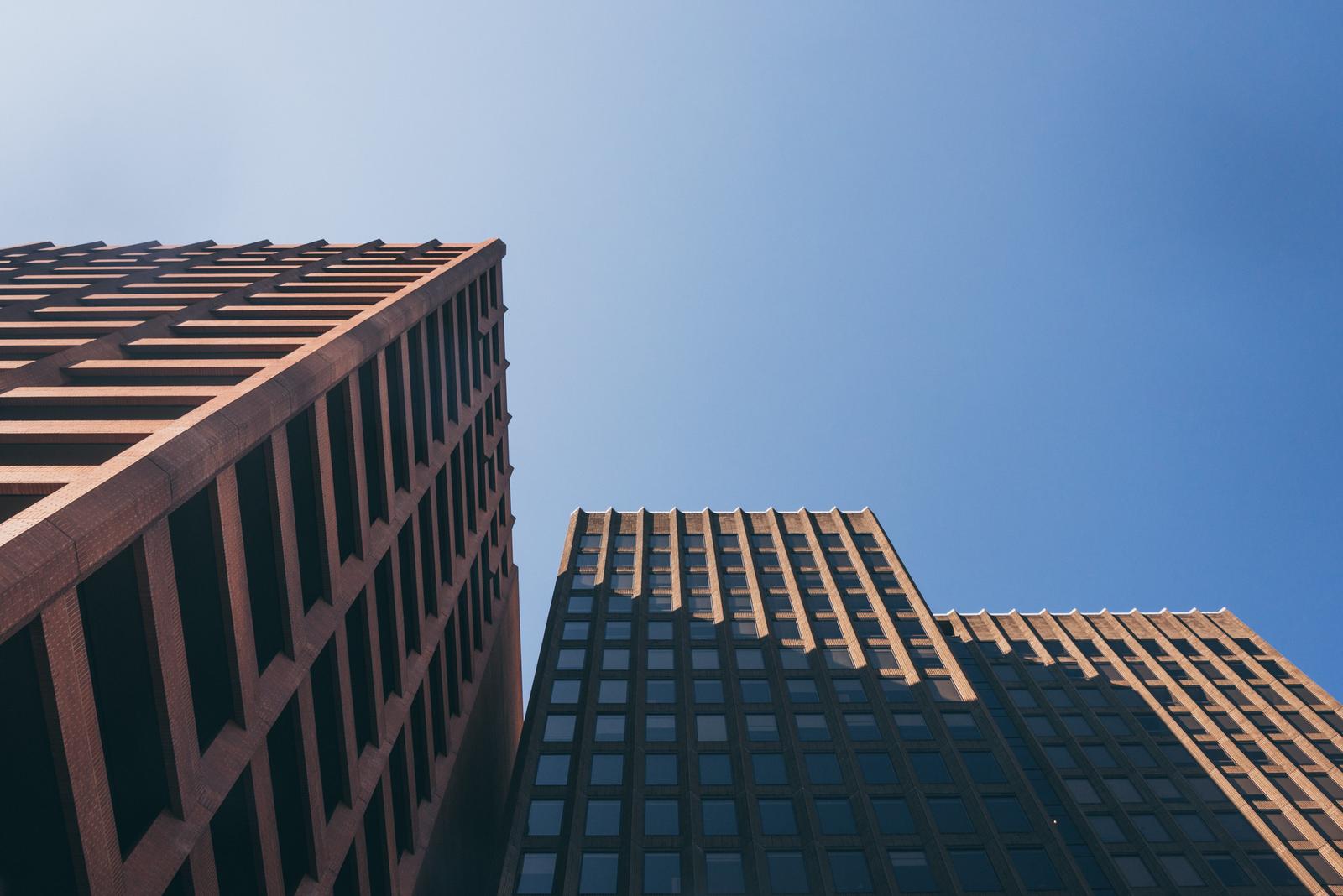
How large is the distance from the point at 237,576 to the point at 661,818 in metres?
23.6

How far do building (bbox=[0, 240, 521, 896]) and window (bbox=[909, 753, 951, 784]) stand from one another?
21.5m

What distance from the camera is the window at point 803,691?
39.3 meters

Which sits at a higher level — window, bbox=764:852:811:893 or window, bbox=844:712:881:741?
window, bbox=844:712:881:741

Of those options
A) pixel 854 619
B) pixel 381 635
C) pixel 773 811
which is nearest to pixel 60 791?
pixel 381 635

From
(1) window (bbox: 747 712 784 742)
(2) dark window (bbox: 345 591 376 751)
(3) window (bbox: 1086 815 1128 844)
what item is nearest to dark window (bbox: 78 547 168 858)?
(2) dark window (bbox: 345 591 376 751)

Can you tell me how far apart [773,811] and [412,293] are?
26324 millimetres

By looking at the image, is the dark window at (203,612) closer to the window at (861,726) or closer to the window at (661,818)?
the window at (661,818)

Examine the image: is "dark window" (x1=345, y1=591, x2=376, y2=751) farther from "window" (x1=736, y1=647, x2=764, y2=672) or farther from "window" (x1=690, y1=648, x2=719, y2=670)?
"window" (x1=736, y1=647, x2=764, y2=672)

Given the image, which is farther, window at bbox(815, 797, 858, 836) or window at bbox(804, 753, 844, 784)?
window at bbox(804, 753, 844, 784)

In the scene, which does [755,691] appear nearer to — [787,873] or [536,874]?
[787,873]

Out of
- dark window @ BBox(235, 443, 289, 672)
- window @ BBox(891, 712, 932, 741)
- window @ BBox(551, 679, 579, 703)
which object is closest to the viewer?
dark window @ BBox(235, 443, 289, 672)

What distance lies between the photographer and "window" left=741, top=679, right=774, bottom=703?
39.3 meters

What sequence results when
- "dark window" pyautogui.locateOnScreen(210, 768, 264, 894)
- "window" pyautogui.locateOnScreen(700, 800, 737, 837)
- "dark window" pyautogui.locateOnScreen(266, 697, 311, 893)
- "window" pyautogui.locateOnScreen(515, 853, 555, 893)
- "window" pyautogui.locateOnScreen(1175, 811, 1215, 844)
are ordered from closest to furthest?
"dark window" pyautogui.locateOnScreen(210, 768, 264, 894) → "dark window" pyautogui.locateOnScreen(266, 697, 311, 893) → "window" pyautogui.locateOnScreen(515, 853, 555, 893) → "window" pyautogui.locateOnScreen(700, 800, 737, 837) → "window" pyautogui.locateOnScreen(1175, 811, 1215, 844)

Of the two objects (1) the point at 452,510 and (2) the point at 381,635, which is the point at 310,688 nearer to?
(2) the point at 381,635
